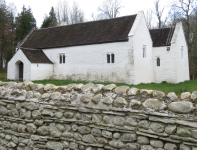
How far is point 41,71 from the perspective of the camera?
20672mm

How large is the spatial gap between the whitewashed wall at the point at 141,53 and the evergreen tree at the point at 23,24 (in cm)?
2672

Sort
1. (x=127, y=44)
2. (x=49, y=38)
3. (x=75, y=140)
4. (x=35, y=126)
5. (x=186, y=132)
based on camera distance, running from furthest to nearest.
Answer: (x=49, y=38) → (x=127, y=44) → (x=35, y=126) → (x=75, y=140) → (x=186, y=132)

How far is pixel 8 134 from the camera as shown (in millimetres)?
5594

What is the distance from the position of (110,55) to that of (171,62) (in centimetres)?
682

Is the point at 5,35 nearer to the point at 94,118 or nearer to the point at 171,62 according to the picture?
the point at 171,62

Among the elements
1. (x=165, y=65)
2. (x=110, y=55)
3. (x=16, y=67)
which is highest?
(x=110, y=55)

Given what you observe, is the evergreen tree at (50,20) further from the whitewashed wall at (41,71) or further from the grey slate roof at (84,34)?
the whitewashed wall at (41,71)

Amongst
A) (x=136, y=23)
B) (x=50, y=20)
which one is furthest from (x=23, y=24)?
(x=136, y=23)

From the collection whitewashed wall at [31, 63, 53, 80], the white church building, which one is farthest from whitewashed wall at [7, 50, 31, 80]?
whitewashed wall at [31, 63, 53, 80]

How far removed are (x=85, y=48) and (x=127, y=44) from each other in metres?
4.91

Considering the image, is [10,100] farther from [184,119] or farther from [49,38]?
[49,38]

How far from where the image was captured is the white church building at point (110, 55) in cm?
1795

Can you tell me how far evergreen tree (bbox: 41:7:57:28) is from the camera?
38.6 meters

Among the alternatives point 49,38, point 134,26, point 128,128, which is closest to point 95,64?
point 134,26
